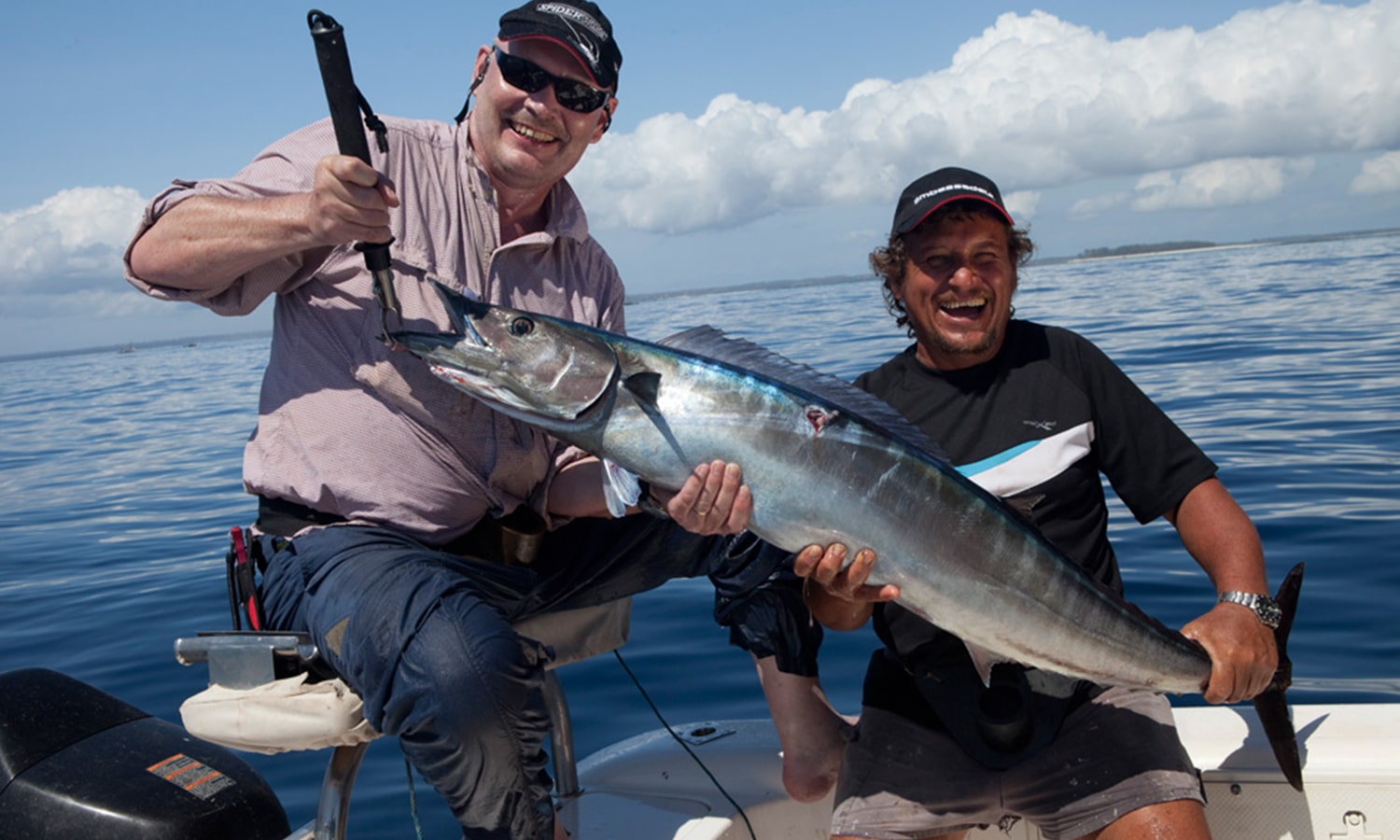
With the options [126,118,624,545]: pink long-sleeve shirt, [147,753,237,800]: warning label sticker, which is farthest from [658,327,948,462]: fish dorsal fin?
[147,753,237,800]: warning label sticker

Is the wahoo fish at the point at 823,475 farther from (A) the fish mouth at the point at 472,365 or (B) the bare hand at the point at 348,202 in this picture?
(B) the bare hand at the point at 348,202

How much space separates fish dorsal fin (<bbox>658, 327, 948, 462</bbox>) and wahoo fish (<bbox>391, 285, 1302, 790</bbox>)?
0.15ft

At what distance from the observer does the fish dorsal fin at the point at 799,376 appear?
2.81 meters

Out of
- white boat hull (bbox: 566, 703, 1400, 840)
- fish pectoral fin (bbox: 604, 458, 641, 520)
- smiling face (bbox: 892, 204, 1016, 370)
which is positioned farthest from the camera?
smiling face (bbox: 892, 204, 1016, 370)

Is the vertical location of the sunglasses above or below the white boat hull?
above

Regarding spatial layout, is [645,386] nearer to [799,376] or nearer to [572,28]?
[799,376]

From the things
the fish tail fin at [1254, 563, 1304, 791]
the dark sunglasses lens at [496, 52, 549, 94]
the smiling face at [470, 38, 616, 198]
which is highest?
the dark sunglasses lens at [496, 52, 549, 94]

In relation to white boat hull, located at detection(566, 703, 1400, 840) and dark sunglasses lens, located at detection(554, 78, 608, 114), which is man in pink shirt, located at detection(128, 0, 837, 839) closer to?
dark sunglasses lens, located at detection(554, 78, 608, 114)

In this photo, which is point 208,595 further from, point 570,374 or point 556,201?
point 570,374

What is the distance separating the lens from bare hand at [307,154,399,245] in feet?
8.46

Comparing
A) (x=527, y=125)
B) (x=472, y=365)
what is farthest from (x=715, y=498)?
(x=527, y=125)

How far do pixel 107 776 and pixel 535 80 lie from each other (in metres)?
2.30

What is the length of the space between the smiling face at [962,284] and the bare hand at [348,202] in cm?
160

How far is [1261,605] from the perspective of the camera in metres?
2.87
